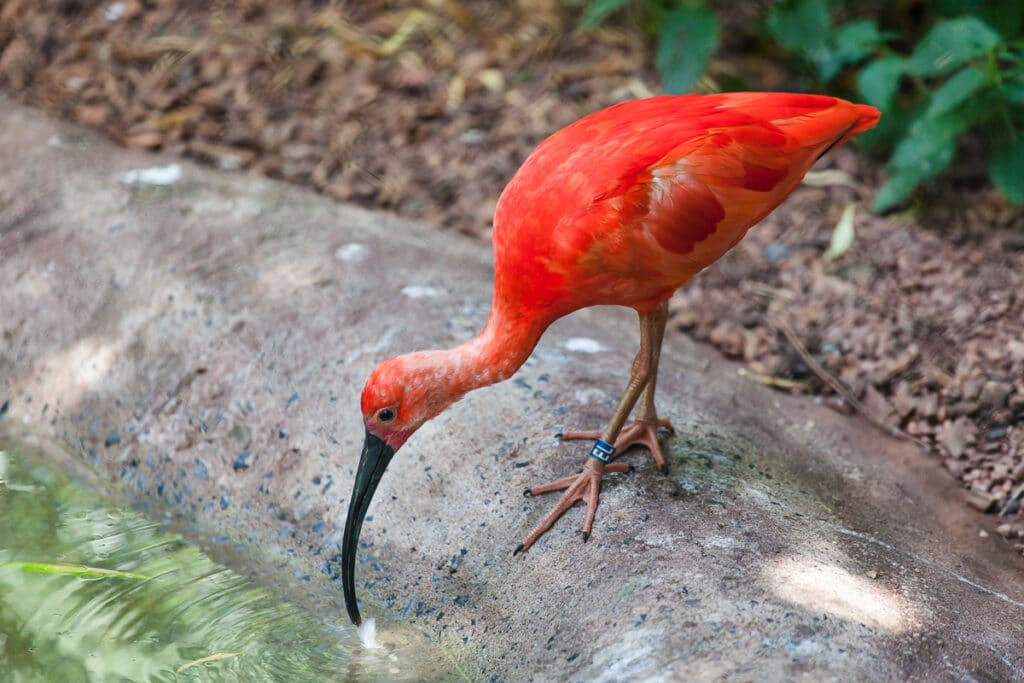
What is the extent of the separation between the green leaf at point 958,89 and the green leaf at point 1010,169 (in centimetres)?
38

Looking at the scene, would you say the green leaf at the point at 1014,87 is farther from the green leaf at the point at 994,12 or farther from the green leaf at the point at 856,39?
the green leaf at the point at 856,39

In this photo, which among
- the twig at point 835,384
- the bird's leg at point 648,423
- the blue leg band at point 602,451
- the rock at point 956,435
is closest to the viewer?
the blue leg band at point 602,451

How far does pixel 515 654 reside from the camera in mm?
2977

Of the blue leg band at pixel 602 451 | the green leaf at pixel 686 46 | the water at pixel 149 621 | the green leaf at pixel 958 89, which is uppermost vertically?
the green leaf at pixel 958 89

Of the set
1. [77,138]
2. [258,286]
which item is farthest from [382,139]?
[258,286]

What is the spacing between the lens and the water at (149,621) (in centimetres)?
308

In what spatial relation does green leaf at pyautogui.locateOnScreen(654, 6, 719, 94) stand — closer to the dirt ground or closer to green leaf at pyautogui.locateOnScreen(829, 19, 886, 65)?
green leaf at pyautogui.locateOnScreen(829, 19, 886, 65)

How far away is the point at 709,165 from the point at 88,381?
8.19 feet

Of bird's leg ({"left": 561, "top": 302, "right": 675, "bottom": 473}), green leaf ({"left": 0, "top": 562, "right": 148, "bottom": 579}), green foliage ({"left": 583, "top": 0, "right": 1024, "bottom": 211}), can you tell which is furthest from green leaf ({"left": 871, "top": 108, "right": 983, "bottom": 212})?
green leaf ({"left": 0, "top": 562, "right": 148, "bottom": 579})

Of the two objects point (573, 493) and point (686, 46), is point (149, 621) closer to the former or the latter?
point (573, 493)

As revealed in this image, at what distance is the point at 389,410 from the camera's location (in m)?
3.11

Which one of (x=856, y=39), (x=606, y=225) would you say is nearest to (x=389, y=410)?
(x=606, y=225)

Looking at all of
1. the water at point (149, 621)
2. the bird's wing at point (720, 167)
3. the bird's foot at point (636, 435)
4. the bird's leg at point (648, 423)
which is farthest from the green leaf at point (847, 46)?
the water at point (149, 621)

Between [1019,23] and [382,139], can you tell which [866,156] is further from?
[382,139]
